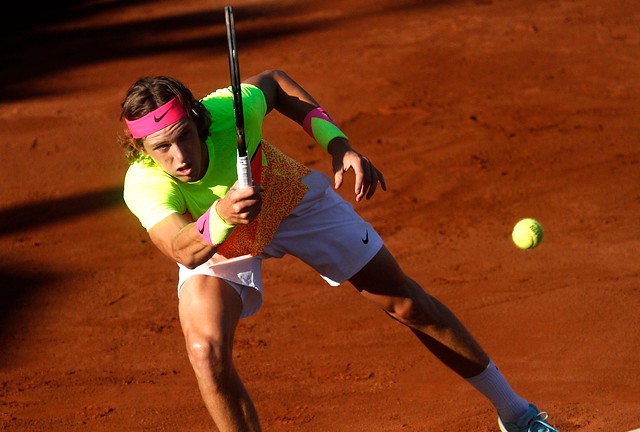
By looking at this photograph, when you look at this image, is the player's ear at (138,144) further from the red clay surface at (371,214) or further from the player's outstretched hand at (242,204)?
the red clay surface at (371,214)

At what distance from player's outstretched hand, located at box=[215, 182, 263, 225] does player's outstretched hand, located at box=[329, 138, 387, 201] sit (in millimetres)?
736

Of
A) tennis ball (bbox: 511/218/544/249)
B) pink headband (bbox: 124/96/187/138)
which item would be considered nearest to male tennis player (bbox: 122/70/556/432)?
pink headband (bbox: 124/96/187/138)

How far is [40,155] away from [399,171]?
3.31 m

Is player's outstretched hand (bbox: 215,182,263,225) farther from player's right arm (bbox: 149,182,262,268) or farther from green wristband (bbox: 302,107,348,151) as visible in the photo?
green wristband (bbox: 302,107,348,151)

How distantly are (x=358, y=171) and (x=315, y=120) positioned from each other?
0.47m

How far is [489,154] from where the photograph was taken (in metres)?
8.24

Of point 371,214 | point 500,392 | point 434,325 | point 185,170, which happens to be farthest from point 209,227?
point 371,214

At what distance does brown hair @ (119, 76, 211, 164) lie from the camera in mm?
4051

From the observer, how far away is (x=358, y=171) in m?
4.29

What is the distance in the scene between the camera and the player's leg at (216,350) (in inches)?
160

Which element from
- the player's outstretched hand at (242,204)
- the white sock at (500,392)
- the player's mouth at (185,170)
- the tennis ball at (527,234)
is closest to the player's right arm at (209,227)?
the player's outstretched hand at (242,204)

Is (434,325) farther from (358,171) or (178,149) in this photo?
(178,149)

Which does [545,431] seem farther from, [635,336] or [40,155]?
[40,155]

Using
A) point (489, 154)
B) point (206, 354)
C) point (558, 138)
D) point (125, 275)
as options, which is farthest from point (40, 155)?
point (206, 354)
